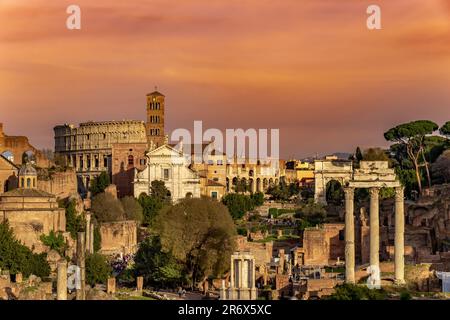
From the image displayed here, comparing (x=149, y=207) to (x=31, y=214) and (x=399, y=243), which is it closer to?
(x=31, y=214)

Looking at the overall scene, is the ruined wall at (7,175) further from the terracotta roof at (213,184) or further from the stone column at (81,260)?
the terracotta roof at (213,184)

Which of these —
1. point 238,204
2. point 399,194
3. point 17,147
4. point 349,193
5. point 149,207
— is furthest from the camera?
point 17,147

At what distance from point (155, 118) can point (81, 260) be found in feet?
172

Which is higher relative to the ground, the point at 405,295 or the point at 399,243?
the point at 399,243

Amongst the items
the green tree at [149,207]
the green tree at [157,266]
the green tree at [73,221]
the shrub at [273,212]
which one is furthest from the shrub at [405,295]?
the shrub at [273,212]

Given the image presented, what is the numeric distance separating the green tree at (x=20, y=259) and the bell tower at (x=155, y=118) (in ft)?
149


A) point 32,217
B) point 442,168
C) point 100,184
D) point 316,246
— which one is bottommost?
point 316,246

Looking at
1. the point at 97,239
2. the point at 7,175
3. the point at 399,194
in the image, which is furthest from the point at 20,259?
the point at 7,175

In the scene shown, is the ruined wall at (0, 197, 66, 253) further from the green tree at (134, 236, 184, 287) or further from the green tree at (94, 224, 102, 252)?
the green tree at (134, 236, 184, 287)

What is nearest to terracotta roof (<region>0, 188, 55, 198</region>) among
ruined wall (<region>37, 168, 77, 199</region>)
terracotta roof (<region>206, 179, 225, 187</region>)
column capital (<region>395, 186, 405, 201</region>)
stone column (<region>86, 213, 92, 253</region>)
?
stone column (<region>86, 213, 92, 253</region>)

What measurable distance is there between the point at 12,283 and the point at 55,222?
12.0 meters

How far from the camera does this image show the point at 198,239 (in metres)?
58.8

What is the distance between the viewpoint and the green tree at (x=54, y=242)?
6366 cm
